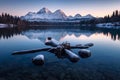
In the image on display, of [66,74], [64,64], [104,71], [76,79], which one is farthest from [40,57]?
[104,71]

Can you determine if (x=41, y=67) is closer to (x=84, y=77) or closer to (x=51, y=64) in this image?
(x=51, y=64)

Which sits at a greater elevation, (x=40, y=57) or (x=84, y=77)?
(x=40, y=57)

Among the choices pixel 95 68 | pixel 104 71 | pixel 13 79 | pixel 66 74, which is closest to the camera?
pixel 13 79

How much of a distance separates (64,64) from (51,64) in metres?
1.84

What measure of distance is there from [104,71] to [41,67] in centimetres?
807

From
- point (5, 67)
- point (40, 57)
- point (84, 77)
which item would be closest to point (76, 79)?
point (84, 77)

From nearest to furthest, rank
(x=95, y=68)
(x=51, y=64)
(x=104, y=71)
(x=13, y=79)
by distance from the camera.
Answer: (x=13, y=79) → (x=104, y=71) → (x=95, y=68) → (x=51, y=64)

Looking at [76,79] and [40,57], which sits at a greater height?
[40,57]

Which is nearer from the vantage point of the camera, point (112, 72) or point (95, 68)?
point (112, 72)

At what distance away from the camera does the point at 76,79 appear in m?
16.1

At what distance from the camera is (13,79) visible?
16078 mm

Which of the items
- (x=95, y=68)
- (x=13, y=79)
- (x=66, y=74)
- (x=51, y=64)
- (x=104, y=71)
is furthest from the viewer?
(x=51, y=64)

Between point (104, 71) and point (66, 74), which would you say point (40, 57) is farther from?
point (104, 71)

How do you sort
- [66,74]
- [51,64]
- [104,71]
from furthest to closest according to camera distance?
1. [51,64]
2. [104,71]
3. [66,74]
